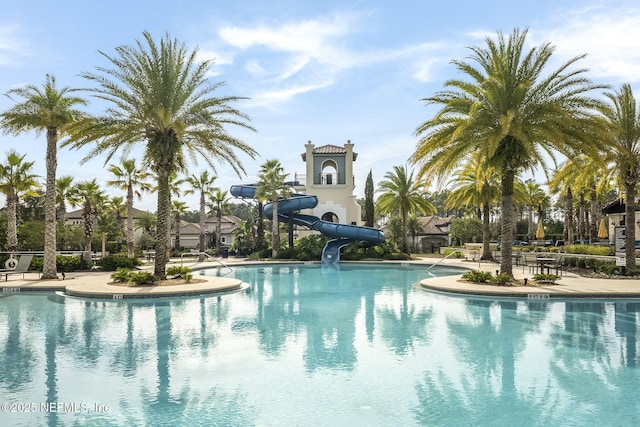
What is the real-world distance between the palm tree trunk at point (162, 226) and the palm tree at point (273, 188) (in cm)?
1908

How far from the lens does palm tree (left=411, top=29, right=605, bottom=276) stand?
60.0ft

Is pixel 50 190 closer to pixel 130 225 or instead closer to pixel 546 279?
pixel 130 225

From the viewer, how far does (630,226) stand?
21594mm

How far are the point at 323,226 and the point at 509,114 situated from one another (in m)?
A: 23.9

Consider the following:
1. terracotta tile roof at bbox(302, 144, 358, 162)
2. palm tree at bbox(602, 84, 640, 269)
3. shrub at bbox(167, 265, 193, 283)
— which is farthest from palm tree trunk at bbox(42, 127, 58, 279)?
terracotta tile roof at bbox(302, 144, 358, 162)

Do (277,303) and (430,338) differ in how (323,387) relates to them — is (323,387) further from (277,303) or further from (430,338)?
(277,303)

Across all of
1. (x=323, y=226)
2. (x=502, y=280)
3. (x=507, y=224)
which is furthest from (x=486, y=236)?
(x=502, y=280)

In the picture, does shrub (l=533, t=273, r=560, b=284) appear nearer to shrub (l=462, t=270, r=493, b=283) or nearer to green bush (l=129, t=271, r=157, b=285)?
shrub (l=462, t=270, r=493, b=283)

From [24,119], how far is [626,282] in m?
26.7

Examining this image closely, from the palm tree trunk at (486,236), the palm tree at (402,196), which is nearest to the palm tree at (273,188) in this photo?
the palm tree at (402,196)

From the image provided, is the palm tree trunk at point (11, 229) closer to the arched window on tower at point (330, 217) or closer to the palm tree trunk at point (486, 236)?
the arched window on tower at point (330, 217)

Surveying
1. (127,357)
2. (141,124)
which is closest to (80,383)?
(127,357)

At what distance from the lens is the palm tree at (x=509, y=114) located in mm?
18297

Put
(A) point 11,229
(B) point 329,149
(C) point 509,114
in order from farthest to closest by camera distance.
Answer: (B) point 329,149, (A) point 11,229, (C) point 509,114
